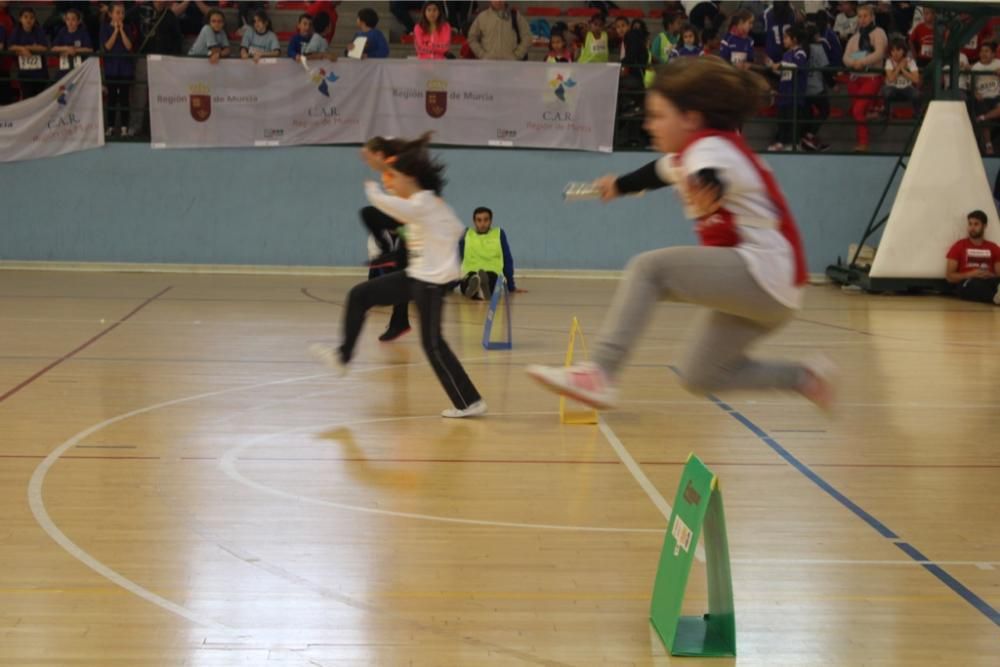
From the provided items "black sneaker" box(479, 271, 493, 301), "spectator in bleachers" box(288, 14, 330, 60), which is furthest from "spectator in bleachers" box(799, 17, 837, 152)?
"spectator in bleachers" box(288, 14, 330, 60)

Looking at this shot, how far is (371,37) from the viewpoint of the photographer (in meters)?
17.5

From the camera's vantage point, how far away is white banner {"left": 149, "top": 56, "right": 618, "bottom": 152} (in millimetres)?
17469

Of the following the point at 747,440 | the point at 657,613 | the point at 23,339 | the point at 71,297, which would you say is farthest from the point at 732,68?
the point at 71,297

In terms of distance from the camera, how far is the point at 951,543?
597cm

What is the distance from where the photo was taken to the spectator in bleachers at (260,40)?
→ 17.6m

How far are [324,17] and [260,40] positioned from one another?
1063 mm

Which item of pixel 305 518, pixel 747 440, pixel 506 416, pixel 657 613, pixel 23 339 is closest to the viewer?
pixel 657 613

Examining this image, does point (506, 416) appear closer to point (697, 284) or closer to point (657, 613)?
point (657, 613)

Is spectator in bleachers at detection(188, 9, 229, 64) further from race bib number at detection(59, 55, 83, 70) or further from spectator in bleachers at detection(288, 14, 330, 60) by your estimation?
race bib number at detection(59, 55, 83, 70)

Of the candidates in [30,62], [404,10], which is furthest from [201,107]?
[404,10]

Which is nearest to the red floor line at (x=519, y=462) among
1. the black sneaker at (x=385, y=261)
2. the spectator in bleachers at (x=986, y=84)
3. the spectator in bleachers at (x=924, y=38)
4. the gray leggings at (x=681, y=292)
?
the gray leggings at (x=681, y=292)

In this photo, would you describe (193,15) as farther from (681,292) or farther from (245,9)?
(681,292)

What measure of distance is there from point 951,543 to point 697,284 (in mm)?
2738

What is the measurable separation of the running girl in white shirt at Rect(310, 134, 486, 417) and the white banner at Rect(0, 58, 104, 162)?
10487 millimetres
